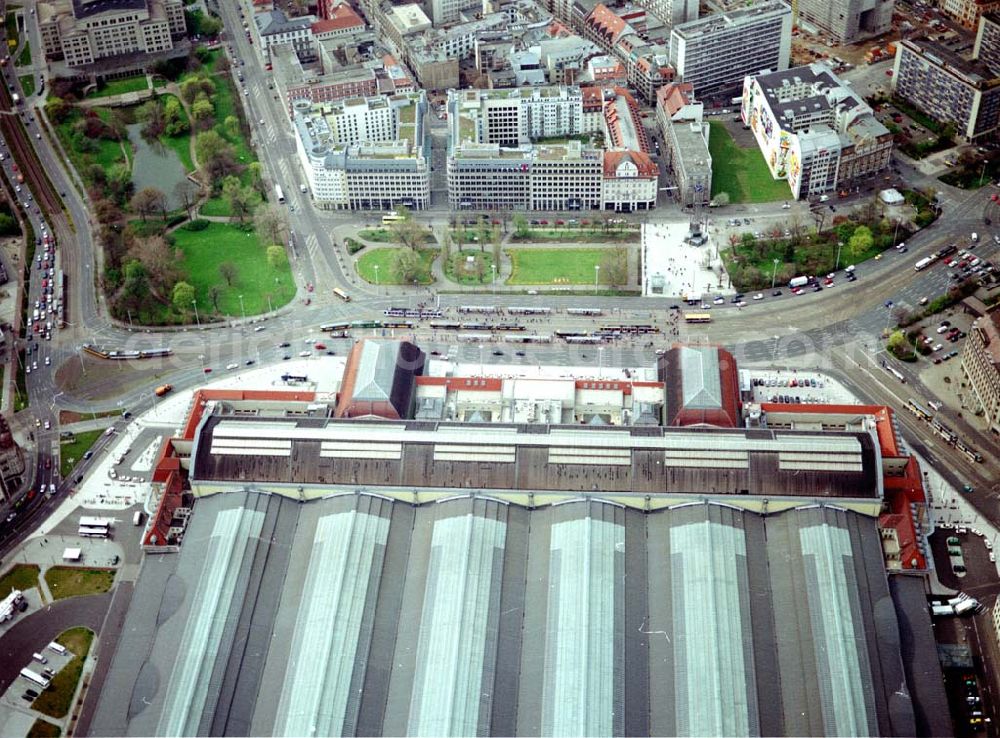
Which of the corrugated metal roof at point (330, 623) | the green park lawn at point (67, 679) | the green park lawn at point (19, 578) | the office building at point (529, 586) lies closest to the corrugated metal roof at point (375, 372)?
the office building at point (529, 586)

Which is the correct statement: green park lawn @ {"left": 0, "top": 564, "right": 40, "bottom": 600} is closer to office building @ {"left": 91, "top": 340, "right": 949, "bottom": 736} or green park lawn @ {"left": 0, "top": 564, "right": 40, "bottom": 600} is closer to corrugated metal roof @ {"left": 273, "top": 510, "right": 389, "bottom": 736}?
office building @ {"left": 91, "top": 340, "right": 949, "bottom": 736}

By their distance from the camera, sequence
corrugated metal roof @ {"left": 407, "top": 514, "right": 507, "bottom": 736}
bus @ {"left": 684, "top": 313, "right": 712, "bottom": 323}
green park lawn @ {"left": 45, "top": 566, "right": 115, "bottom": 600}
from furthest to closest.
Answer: bus @ {"left": 684, "top": 313, "right": 712, "bottom": 323} < green park lawn @ {"left": 45, "top": 566, "right": 115, "bottom": 600} < corrugated metal roof @ {"left": 407, "top": 514, "right": 507, "bottom": 736}

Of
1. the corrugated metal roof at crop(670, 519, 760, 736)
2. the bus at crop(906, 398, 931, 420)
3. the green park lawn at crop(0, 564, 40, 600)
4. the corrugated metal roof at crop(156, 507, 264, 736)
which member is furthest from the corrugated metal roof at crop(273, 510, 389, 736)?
the bus at crop(906, 398, 931, 420)

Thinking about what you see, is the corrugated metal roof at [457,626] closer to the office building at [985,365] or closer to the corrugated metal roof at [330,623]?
the corrugated metal roof at [330,623]

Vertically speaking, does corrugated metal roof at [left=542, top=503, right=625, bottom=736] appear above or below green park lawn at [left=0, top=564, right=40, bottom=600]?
above

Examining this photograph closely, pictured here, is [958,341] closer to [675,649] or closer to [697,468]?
[697,468]

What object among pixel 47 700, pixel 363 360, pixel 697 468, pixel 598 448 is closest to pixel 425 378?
pixel 363 360
